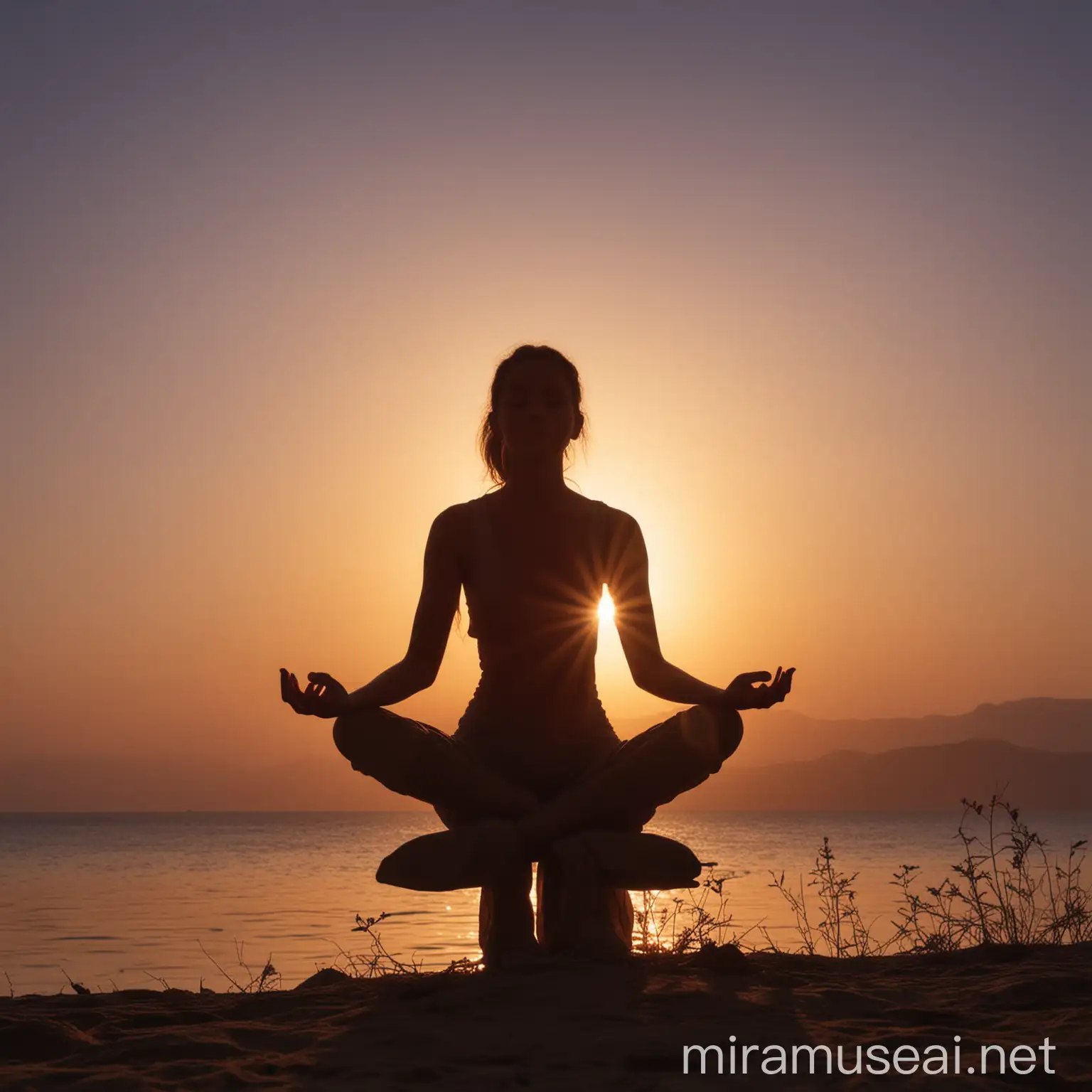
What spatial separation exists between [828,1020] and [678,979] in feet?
2.28

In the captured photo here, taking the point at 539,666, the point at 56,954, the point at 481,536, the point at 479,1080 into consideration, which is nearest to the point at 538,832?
the point at 539,666

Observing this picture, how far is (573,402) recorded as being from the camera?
6023 millimetres

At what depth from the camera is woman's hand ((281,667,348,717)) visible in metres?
4.89

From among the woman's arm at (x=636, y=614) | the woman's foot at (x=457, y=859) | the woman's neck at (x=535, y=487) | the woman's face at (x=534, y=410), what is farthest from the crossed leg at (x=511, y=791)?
the woman's face at (x=534, y=410)

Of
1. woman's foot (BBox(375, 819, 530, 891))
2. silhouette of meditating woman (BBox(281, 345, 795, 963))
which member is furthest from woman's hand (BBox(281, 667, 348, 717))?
woman's foot (BBox(375, 819, 530, 891))

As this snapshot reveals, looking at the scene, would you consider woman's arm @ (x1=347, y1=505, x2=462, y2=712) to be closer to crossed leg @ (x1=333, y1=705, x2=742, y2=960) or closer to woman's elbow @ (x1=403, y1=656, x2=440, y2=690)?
woman's elbow @ (x1=403, y1=656, x2=440, y2=690)

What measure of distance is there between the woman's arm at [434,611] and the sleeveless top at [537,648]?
0.32ft

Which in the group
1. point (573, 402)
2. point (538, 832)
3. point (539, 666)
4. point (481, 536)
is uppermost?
point (573, 402)

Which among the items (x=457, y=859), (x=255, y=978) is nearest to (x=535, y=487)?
(x=457, y=859)

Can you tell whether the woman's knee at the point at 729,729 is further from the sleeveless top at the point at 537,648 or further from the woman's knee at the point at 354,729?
the woman's knee at the point at 354,729

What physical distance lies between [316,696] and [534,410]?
187 centimetres

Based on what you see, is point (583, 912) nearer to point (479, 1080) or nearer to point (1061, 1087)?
point (479, 1080)

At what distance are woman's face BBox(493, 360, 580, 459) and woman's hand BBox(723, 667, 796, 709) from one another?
166 cm

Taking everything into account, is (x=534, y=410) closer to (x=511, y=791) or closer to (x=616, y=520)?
(x=616, y=520)
